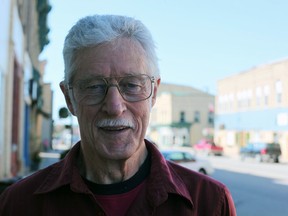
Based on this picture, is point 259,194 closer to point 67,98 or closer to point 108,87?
point 67,98

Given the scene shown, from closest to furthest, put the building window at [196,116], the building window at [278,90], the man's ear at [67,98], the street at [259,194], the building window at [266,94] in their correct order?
1. the man's ear at [67,98]
2. the street at [259,194]
3. the building window at [278,90]
4. the building window at [266,94]
5. the building window at [196,116]

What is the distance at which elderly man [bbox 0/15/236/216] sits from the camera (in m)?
2.10

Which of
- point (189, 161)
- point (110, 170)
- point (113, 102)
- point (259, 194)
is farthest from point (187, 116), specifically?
point (113, 102)

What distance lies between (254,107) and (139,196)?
145 feet

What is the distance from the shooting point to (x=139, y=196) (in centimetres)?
212

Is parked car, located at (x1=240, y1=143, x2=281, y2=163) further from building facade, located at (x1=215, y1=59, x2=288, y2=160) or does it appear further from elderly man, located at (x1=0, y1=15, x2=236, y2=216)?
elderly man, located at (x1=0, y1=15, x2=236, y2=216)

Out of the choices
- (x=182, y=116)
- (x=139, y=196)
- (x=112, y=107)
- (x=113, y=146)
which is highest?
(x=182, y=116)

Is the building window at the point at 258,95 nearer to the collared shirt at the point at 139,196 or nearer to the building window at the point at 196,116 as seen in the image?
the building window at the point at 196,116

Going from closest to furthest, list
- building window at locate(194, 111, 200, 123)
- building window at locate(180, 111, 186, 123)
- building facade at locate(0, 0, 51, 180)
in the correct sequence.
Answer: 1. building facade at locate(0, 0, 51, 180)
2. building window at locate(194, 111, 200, 123)
3. building window at locate(180, 111, 186, 123)

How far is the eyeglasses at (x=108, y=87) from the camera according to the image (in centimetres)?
212

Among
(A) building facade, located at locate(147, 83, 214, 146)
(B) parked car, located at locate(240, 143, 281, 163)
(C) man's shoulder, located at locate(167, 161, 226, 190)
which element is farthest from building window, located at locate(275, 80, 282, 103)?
(C) man's shoulder, located at locate(167, 161, 226, 190)

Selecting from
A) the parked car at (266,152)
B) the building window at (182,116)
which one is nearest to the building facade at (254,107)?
the parked car at (266,152)

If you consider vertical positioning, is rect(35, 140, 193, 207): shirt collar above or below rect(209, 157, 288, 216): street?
above

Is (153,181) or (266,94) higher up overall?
(266,94)
